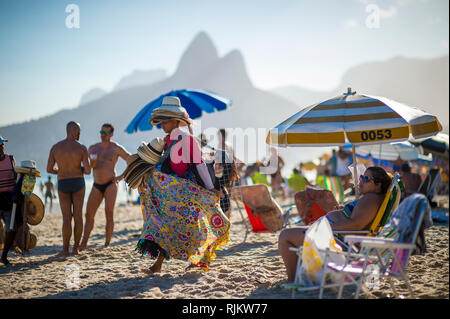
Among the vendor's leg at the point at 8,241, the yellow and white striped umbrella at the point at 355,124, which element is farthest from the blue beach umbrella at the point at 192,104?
the yellow and white striped umbrella at the point at 355,124

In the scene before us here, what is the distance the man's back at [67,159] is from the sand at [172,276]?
3.59ft

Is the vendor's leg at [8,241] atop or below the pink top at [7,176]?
below

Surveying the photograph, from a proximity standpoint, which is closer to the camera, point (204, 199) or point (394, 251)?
point (394, 251)

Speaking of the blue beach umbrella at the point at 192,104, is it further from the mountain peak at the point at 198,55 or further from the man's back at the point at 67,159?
the mountain peak at the point at 198,55

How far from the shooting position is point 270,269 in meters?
4.06

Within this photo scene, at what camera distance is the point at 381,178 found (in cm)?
317

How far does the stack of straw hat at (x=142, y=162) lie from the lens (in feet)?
12.3

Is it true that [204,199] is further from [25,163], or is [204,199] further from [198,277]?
[25,163]

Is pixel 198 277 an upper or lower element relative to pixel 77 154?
lower

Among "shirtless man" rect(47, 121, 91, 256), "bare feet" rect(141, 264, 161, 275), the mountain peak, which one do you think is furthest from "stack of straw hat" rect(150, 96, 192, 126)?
the mountain peak

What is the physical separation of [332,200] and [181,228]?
7.94 feet

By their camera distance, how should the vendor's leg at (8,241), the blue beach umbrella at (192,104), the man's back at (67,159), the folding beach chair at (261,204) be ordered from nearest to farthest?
1. the vendor's leg at (8,241)
2. the man's back at (67,159)
3. the folding beach chair at (261,204)
4. the blue beach umbrella at (192,104)
